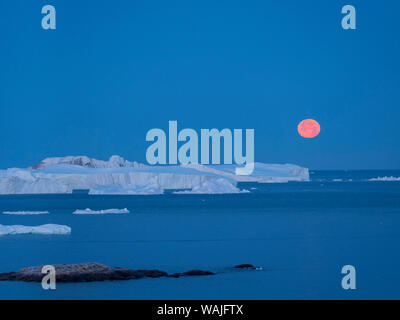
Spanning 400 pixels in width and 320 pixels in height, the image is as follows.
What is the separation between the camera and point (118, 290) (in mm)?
9867

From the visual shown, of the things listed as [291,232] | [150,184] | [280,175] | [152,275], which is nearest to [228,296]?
[152,275]

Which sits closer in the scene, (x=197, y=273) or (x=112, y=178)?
(x=197, y=273)

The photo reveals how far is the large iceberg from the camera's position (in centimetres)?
4128

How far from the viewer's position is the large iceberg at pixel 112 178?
41.3m

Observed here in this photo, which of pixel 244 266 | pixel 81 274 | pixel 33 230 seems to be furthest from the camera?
pixel 33 230

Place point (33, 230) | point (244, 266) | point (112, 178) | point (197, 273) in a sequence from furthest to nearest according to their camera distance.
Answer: point (112, 178) < point (33, 230) < point (244, 266) < point (197, 273)

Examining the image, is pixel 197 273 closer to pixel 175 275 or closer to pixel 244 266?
pixel 175 275

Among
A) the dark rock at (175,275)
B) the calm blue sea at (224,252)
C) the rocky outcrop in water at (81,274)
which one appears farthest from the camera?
the dark rock at (175,275)

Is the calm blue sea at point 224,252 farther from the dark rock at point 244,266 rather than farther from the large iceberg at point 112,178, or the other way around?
the large iceberg at point 112,178

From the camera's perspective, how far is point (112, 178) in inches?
1838

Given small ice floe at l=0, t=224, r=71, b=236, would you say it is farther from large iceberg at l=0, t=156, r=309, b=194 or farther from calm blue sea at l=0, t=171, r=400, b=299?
large iceberg at l=0, t=156, r=309, b=194

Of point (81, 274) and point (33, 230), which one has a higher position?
point (33, 230)

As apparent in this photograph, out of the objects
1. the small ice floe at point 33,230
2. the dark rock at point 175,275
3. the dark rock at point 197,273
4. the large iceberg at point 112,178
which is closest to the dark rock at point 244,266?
the dark rock at point 197,273

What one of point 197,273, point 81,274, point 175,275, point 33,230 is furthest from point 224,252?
point 33,230
